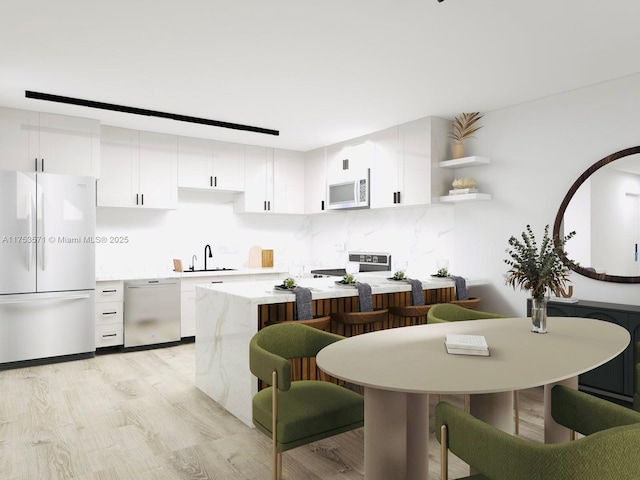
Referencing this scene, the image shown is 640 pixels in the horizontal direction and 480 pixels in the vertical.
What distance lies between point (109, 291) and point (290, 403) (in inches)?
139

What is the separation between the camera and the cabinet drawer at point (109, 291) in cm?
497

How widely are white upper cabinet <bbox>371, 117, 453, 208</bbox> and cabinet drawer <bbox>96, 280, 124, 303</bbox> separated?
3040 mm

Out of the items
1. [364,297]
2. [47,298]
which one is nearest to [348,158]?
[364,297]

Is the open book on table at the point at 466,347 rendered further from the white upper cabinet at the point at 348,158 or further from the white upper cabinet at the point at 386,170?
the white upper cabinet at the point at 348,158

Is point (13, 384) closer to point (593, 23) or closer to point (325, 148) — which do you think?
point (325, 148)

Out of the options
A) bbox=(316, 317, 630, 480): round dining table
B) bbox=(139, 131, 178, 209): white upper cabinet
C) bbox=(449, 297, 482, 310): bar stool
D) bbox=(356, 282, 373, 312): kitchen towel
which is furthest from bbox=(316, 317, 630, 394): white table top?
bbox=(139, 131, 178, 209): white upper cabinet

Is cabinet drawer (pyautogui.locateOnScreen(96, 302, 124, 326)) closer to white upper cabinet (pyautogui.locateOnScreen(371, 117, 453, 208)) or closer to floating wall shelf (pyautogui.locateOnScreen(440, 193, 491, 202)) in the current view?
white upper cabinet (pyautogui.locateOnScreen(371, 117, 453, 208))

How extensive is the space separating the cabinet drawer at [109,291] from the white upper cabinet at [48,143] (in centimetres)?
118

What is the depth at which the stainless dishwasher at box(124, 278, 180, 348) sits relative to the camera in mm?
5102

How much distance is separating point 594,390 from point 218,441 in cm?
292

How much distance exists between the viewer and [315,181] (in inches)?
255

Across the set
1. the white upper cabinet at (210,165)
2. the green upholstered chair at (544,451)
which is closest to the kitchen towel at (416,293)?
the green upholstered chair at (544,451)

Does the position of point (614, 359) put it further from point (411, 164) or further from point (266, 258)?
point (266, 258)

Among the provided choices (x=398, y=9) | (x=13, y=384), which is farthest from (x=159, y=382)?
(x=398, y=9)
